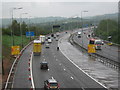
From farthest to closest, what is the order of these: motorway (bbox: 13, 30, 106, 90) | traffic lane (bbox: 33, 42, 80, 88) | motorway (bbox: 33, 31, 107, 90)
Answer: motorway (bbox: 33, 31, 107, 90), traffic lane (bbox: 33, 42, 80, 88), motorway (bbox: 13, 30, 106, 90)

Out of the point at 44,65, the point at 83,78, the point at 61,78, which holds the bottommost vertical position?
the point at 83,78

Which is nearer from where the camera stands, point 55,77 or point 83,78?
point 83,78

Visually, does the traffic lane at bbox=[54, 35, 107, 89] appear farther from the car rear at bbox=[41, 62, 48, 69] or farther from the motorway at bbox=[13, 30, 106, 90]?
the car rear at bbox=[41, 62, 48, 69]

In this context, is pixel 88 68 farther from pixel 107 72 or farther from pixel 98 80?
pixel 98 80

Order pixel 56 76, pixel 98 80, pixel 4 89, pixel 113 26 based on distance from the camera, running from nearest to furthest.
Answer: pixel 4 89 < pixel 98 80 < pixel 56 76 < pixel 113 26

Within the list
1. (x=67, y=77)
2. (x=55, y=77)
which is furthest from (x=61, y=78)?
Result: (x=67, y=77)

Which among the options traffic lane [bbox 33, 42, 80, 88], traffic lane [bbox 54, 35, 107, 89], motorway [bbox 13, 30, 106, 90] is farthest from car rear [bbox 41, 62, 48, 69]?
traffic lane [bbox 54, 35, 107, 89]

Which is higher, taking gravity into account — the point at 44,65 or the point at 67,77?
the point at 44,65

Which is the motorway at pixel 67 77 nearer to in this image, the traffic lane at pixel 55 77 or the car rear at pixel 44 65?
the traffic lane at pixel 55 77

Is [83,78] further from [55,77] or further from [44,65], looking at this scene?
[44,65]

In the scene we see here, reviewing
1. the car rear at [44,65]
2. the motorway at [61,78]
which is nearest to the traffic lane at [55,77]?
the motorway at [61,78]

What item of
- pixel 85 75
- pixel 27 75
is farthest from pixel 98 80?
pixel 27 75

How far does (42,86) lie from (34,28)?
478 ft

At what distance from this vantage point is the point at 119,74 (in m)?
49.6
